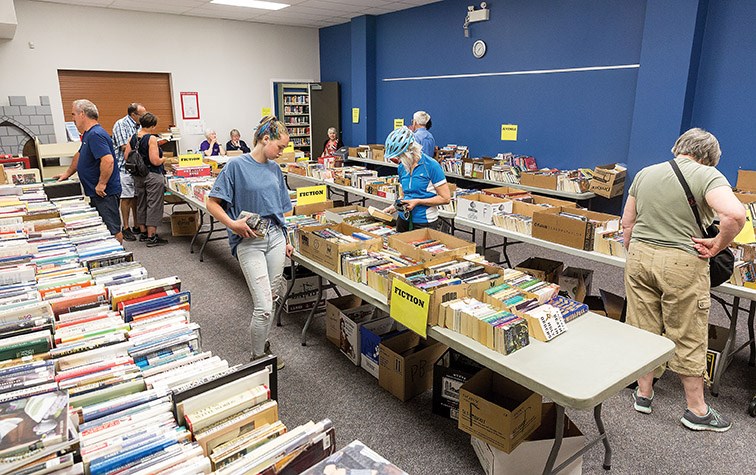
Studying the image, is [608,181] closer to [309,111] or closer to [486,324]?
[486,324]

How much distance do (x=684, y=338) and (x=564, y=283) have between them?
4.52 ft

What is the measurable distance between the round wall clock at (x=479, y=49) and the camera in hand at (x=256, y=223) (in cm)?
594

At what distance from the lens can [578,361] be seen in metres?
2.00

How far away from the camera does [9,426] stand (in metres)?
1.24

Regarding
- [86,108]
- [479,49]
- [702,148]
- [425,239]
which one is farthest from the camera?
[479,49]

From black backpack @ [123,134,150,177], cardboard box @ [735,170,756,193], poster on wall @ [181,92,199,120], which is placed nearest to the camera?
cardboard box @ [735,170,756,193]

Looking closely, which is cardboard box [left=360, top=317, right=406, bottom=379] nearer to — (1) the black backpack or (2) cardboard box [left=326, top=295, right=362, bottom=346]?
(2) cardboard box [left=326, top=295, right=362, bottom=346]

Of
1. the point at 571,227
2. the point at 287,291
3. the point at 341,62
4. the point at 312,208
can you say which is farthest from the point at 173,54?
the point at 571,227

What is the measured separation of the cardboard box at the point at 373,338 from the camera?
3189mm

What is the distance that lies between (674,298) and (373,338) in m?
1.73

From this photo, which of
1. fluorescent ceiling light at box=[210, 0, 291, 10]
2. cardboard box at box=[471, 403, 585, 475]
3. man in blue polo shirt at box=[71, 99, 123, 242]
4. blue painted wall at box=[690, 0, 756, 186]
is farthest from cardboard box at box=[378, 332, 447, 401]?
fluorescent ceiling light at box=[210, 0, 291, 10]

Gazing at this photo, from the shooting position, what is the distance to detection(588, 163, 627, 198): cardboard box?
574 centimetres

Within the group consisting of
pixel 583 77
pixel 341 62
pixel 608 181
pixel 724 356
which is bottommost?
pixel 724 356

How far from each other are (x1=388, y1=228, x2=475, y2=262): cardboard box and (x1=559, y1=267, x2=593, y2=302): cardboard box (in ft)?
4.60
